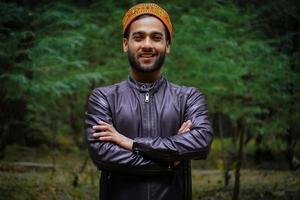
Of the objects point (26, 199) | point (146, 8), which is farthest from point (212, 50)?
point (146, 8)

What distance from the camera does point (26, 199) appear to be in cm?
902

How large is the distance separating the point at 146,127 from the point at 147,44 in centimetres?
60

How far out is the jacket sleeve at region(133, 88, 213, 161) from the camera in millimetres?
3297

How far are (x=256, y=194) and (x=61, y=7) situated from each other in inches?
239

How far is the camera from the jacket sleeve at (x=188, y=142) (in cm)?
330

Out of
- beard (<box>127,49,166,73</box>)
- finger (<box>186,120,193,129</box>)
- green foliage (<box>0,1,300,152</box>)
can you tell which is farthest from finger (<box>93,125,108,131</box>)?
green foliage (<box>0,1,300,152</box>)

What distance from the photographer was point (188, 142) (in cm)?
340

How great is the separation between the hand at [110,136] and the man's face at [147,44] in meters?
0.48

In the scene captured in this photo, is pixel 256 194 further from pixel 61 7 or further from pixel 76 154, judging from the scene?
pixel 76 154

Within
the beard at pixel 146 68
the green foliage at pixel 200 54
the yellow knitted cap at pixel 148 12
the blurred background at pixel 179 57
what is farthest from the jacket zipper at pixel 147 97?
the green foliage at pixel 200 54

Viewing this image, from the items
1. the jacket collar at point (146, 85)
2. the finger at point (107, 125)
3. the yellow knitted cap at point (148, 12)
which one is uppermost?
the yellow knitted cap at point (148, 12)

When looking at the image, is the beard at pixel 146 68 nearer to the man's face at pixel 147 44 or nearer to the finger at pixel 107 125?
the man's face at pixel 147 44

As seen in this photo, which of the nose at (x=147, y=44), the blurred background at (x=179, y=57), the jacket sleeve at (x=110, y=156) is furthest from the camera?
the blurred background at (x=179, y=57)

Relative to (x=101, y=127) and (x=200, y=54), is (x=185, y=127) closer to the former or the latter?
(x=101, y=127)
